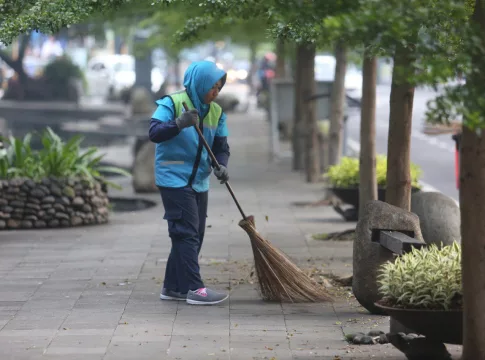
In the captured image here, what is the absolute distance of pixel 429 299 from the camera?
5.91 metres

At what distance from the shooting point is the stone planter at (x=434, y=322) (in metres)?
5.87

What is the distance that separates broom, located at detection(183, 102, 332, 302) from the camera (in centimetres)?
798

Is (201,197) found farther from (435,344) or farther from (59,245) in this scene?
(59,245)

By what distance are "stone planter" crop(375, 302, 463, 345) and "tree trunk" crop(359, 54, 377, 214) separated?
4.88 meters

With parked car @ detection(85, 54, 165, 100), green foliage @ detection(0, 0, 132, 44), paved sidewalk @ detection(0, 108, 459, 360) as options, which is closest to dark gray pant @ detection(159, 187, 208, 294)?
paved sidewalk @ detection(0, 108, 459, 360)

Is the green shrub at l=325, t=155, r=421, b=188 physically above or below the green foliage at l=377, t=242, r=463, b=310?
below

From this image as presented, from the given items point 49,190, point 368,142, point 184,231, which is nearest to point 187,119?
point 184,231

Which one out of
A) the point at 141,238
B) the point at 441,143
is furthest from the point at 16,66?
the point at 141,238

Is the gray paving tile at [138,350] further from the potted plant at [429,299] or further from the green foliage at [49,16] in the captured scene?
the green foliage at [49,16]

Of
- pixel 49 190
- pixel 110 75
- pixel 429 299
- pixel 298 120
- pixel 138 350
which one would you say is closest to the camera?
pixel 429 299

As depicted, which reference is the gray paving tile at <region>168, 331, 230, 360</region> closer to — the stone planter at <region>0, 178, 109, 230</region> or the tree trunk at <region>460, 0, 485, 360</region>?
the tree trunk at <region>460, 0, 485, 360</region>

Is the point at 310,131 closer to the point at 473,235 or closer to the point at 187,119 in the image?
the point at 187,119

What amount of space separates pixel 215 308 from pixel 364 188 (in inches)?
138

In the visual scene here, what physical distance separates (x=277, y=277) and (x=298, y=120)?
39.2 ft
